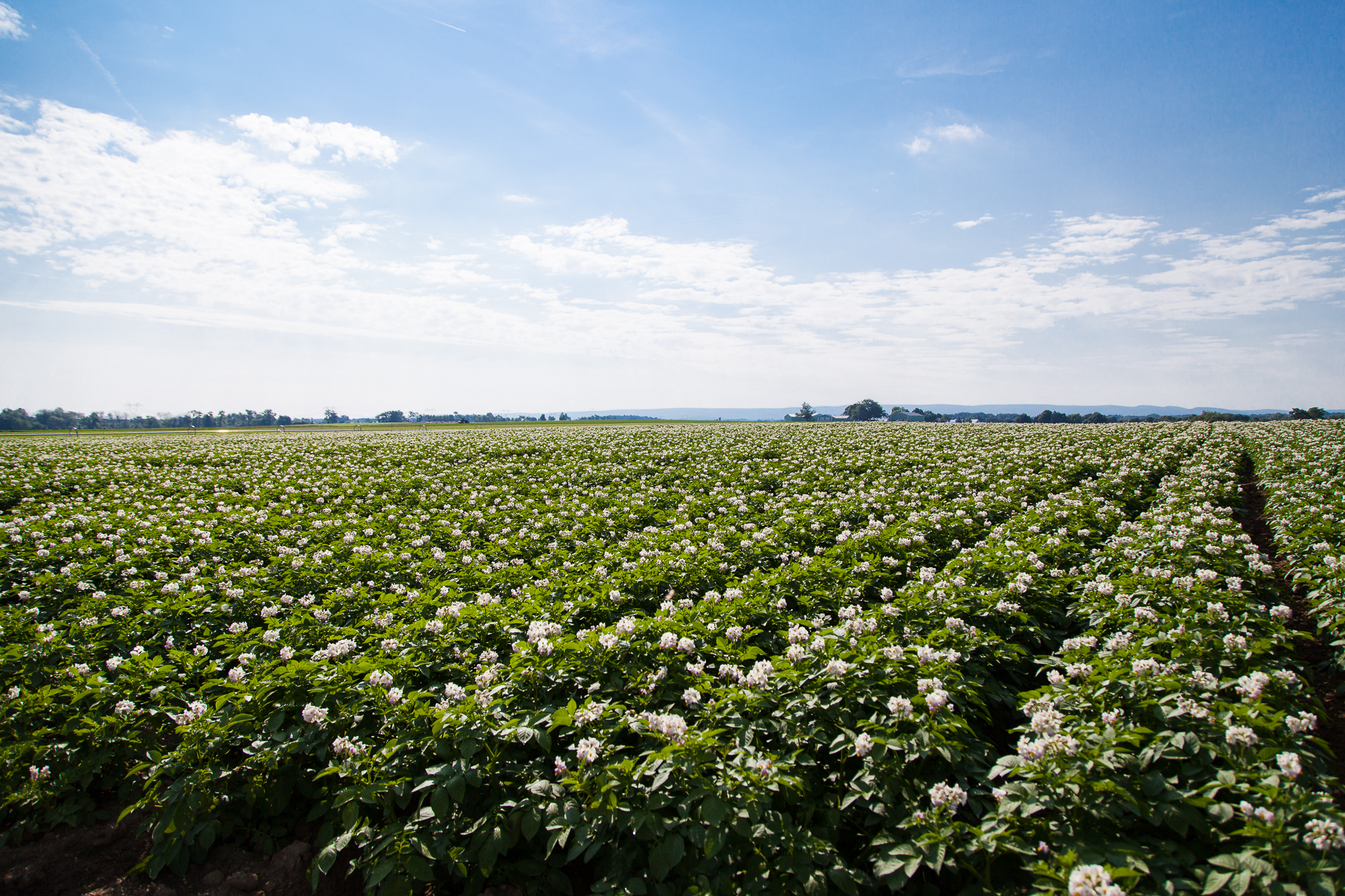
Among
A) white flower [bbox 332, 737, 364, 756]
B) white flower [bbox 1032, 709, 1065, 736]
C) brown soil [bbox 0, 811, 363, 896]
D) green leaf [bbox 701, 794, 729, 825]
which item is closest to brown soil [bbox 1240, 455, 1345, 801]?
white flower [bbox 1032, 709, 1065, 736]

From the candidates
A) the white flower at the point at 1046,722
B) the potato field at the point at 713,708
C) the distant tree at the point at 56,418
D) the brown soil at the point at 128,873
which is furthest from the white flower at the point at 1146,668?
the distant tree at the point at 56,418

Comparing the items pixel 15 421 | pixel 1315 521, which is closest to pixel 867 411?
pixel 1315 521

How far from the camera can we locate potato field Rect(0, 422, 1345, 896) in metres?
3.39

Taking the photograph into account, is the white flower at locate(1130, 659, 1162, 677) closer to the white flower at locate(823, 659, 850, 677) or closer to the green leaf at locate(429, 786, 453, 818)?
the white flower at locate(823, 659, 850, 677)

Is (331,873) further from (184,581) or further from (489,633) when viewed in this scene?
(184,581)

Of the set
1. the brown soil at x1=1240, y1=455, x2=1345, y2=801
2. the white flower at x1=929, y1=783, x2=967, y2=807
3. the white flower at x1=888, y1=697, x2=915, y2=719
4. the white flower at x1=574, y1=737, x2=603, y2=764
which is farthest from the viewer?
the brown soil at x1=1240, y1=455, x2=1345, y2=801

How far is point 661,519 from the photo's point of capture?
43.7ft

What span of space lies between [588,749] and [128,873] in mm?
3858

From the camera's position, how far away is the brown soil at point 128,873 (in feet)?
13.6

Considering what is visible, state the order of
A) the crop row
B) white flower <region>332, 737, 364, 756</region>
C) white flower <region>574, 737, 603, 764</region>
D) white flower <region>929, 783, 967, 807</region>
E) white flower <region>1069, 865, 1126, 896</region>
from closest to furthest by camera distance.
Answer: white flower <region>1069, 865, 1126, 896</region> → white flower <region>929, 783, 967, 807</region> → white flower <region>574, 737, 603, 764</region> → white flower <region>332, 737, 364, 756</region> → the crop row

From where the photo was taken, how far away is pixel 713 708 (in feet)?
14.1

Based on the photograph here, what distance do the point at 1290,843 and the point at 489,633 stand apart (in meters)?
6.44

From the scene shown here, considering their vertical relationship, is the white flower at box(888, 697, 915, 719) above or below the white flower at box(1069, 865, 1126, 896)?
above

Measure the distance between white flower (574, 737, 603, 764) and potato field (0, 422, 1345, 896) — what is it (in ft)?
0.14
